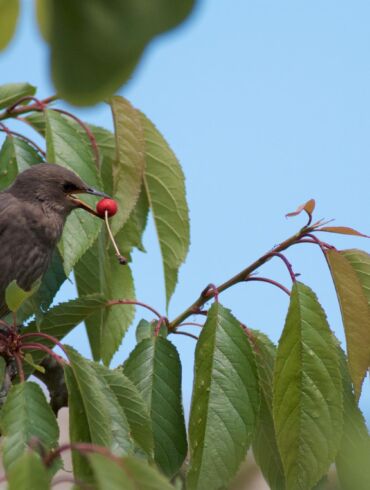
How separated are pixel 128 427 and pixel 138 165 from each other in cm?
140

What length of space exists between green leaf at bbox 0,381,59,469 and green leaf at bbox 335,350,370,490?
1.14 meters

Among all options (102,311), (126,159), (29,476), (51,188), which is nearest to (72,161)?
(126,159)

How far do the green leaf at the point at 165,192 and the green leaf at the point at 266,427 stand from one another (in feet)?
2.37

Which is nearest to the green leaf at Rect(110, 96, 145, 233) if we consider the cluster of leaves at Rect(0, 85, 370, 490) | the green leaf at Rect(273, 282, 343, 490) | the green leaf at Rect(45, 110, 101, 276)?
the cluster of leaves at Rect(0, 85, 370, 490)

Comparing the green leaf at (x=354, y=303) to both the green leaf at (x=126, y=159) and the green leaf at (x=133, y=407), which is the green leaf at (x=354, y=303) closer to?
the green leaf at (x=133, y=407)

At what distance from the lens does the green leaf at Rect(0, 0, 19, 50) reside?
497 mm

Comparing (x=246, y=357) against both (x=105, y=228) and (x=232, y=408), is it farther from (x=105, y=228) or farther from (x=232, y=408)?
(x=105, y=228)

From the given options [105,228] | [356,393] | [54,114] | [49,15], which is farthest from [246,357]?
[49,15]

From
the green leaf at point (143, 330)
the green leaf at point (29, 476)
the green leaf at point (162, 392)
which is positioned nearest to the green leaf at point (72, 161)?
Answer: the green leaf at point (143, 330)

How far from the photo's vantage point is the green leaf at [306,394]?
2838mm

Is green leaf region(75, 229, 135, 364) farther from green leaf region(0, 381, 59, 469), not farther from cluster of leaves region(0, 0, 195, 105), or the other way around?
cluster of leaves region(0, 0, 195, 105)

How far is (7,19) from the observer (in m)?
0.52

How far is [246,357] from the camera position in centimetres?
311

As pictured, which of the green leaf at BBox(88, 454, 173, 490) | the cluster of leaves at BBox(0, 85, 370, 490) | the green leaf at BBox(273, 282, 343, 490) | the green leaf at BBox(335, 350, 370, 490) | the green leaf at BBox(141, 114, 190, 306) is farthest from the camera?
the green leaf at BBox(141, 114, 190, 306)
